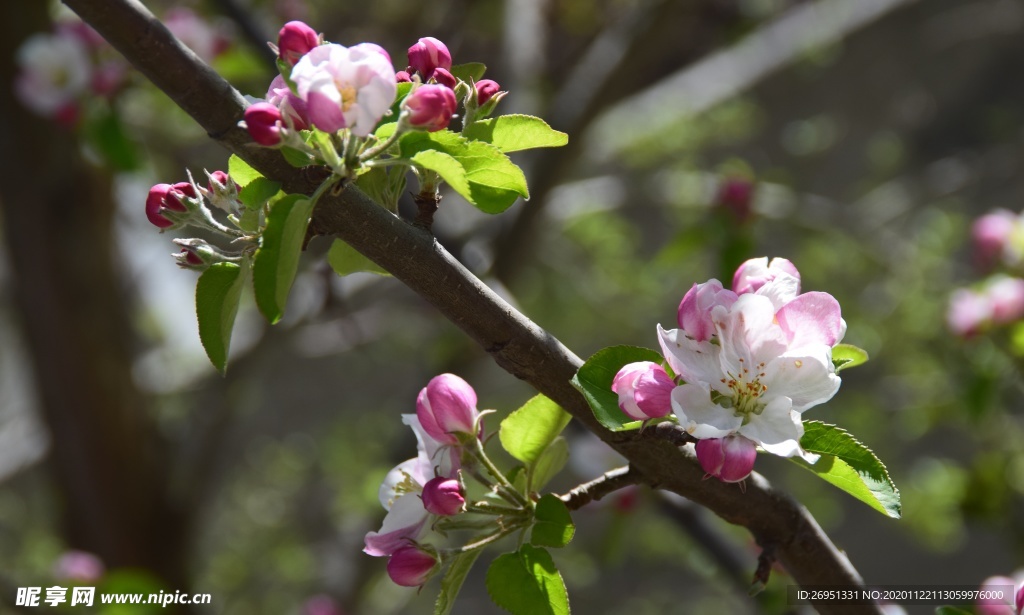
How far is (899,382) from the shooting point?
3.11m

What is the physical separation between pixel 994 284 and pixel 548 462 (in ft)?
4.17

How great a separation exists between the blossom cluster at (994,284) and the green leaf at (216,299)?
1.39 m

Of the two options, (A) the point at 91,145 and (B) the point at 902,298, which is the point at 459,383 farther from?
(B) the point at 902,298

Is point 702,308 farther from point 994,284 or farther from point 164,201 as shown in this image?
point 994,284

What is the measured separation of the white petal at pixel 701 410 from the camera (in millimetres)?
549

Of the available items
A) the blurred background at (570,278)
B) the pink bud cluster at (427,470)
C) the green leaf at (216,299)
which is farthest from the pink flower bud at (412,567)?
the blurred background at (570,278)

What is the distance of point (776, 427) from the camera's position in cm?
57

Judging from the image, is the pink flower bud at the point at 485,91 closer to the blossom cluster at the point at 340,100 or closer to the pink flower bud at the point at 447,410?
the blossom cluster at the point at 340,100

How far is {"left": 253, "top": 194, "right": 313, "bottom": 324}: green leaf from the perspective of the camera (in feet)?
1.67

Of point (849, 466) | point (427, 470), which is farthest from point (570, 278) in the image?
point (849, 466)

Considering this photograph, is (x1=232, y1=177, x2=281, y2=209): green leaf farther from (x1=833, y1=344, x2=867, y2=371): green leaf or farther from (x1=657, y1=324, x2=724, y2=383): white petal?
(x1=833, y1=344, x2=867, y2=371): green leaf

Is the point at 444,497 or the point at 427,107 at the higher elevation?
the point at 427,107

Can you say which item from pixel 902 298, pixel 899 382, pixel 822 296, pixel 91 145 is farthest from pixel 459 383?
pixel 899 382

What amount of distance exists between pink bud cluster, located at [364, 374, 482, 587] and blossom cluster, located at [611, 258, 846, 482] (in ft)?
0.50
